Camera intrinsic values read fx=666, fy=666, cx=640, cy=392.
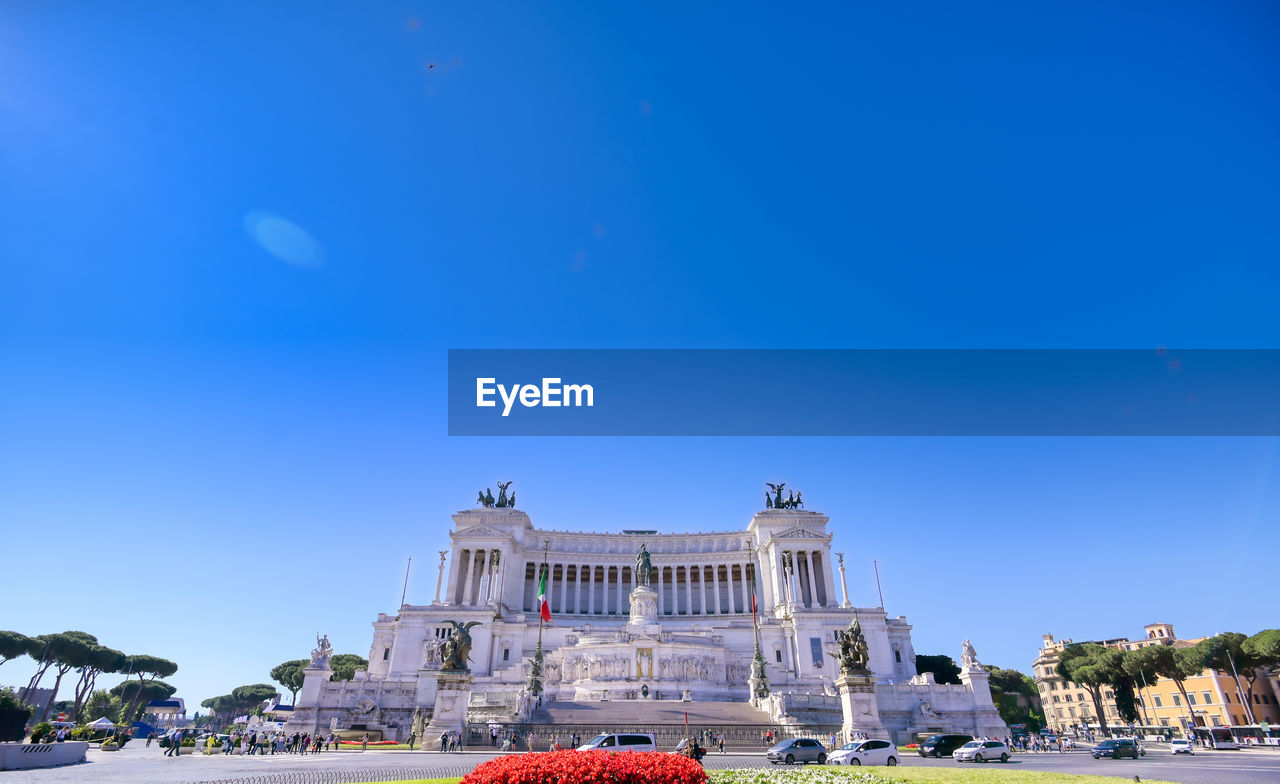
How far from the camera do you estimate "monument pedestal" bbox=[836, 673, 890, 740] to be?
120ft

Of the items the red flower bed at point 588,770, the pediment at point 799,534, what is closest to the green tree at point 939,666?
the pediment at point 799,534

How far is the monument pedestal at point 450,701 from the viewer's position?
36.5 meters

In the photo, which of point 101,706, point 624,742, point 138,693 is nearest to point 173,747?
point 624,742

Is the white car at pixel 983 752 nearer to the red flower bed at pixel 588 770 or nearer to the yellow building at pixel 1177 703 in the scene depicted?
the red flower bed at pixel 588 770

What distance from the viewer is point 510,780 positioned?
531 inches

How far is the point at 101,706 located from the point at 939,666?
12374 centimetres

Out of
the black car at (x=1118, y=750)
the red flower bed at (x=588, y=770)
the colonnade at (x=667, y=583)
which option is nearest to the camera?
the red flower bed at (x=588, y=770)

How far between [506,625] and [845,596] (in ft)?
131

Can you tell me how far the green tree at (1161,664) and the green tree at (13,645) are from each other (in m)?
136

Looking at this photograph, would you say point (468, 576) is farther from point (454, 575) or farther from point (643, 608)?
point (643, 608)

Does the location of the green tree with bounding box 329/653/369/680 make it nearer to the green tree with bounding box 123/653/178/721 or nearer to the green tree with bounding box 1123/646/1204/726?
the green tree with bounding box 123/653/178/721

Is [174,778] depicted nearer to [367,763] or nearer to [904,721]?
[367,763]

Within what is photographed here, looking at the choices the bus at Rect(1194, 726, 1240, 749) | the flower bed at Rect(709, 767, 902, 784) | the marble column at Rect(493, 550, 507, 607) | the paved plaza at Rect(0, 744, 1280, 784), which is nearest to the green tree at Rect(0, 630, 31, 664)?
the marble column at Rect(493, 550, 507, 607)

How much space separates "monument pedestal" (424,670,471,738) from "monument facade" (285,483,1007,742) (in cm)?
12
